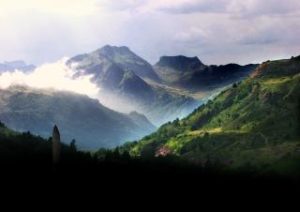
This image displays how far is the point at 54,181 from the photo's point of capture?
15238cm

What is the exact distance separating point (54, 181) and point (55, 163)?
966 centimetres

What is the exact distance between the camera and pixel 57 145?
146500 mm

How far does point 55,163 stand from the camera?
144 m

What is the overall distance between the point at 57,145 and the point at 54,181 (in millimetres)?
11124

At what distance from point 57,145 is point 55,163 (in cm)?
461
